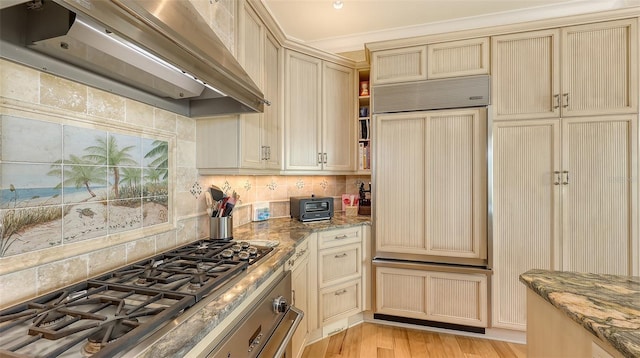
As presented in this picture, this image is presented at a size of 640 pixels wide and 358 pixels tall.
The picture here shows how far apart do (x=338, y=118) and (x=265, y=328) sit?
77.9 inches

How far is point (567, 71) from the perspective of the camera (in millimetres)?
1995

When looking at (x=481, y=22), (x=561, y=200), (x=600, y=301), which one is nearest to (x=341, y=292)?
(x=600, y=301)

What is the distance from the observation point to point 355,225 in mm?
2314

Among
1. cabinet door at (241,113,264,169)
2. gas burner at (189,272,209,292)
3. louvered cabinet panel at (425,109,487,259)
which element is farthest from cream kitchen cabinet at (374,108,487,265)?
gas burner at (189,272,209,292)

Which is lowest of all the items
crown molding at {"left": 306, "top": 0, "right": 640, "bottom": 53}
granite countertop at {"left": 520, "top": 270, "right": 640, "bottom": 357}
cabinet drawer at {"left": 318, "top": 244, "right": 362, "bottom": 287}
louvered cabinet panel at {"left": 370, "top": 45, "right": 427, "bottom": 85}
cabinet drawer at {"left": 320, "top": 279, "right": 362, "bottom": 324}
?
cabinet drawer at {"left": 320, "top": 279, "right": 362, "bottom": 324}

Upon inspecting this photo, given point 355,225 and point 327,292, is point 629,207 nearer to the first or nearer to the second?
point 355,225

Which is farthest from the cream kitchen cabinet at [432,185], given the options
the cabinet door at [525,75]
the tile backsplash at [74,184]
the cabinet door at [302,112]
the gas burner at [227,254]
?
the tile backsplash at [74,184]

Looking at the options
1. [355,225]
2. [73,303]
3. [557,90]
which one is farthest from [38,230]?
[557,90]

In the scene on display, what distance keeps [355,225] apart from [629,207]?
193 centimetres

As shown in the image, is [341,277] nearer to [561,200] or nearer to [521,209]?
[521,209]

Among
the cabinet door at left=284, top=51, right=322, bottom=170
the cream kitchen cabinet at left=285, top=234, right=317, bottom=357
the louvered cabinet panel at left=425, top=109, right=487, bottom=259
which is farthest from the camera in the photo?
the cabinet door at left=284, top=51, right=322, bottom=170

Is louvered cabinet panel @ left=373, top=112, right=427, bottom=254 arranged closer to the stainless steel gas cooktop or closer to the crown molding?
the crown molding

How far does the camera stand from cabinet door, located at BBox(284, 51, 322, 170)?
2.34m

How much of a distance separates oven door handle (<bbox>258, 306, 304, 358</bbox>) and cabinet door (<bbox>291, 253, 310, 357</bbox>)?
0.30 metres
